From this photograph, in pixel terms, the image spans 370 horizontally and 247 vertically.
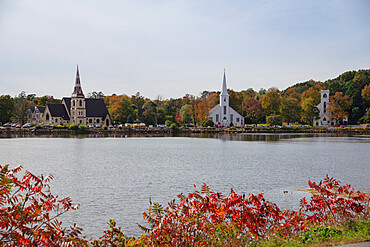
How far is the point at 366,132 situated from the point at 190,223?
105223 mm

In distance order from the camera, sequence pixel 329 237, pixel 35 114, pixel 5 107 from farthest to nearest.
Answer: pixel 35 114
pixel 5 107
pixel 329 237

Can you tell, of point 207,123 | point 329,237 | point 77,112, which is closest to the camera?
point 329,237

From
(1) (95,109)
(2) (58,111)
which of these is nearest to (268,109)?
(1) (95,109)

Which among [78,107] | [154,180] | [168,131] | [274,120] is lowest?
[154,180]

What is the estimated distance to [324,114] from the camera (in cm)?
11931

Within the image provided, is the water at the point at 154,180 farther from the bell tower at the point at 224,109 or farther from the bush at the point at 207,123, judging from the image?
the bell tower at the point at 224,109

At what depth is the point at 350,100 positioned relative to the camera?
390ft

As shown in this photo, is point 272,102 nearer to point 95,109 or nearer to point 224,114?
point 224,114

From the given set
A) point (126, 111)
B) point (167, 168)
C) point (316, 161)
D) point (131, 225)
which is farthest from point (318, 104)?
point (131, 225)

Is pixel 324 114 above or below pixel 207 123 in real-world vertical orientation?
above

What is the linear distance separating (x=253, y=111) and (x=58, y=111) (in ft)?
219

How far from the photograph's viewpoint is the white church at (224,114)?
11738 centimetres

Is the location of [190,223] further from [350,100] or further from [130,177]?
[350,100]

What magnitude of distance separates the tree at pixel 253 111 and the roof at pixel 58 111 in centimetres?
6235
